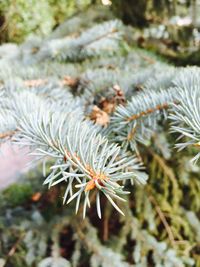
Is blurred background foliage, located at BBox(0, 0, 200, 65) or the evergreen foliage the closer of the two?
the evergreen foliage

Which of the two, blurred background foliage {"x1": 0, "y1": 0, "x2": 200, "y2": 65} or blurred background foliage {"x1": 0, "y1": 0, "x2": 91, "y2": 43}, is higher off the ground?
blurred background foliage {"x1": 0, "y1": 0, "x2": 91, "y2": 43}

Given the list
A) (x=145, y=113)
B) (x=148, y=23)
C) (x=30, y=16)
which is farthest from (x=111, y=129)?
(x=148, y=23)

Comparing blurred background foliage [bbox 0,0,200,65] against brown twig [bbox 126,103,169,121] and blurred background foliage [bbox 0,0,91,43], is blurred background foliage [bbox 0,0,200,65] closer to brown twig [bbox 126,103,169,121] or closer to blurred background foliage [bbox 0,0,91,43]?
blurred background foliage [bbox 0,0,91,43]

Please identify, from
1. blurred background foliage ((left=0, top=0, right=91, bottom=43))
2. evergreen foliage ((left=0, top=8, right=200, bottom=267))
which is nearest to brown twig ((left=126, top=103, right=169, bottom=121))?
evergreen foliage ((left=0, top=8, right=200, bottom=267))

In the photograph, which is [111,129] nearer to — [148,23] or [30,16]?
[30,16]

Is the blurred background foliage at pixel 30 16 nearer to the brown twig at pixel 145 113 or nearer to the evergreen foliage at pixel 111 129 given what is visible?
the evergreen foliage at pixel 111 129

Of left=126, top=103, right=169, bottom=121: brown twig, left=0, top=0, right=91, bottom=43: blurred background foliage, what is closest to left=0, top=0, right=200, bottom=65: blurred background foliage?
left=0, top=0, right=91, bottom=43: blurred background foliage

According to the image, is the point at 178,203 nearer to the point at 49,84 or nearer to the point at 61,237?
the point at 61,237

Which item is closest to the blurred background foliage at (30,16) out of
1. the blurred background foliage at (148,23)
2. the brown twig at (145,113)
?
the blurred background foliage at (148,23)
